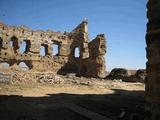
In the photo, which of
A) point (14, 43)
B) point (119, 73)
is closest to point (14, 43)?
point (14, 43)

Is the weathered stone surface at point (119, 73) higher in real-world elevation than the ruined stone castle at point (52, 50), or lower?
lower

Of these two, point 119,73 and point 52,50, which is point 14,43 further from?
point 119,73

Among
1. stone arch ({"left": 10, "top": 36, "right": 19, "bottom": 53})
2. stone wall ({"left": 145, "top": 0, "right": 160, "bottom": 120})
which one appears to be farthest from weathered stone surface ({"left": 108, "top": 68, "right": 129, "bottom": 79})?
stone wall ({"left": 145, "top": 0, "right": 160, "bottom": 120})

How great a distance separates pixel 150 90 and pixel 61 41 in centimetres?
3052

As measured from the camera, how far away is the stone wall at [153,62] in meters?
4.04

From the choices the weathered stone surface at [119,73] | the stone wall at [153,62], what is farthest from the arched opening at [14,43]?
the stone wall at [153,62]

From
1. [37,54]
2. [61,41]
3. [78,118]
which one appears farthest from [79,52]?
[78,118]

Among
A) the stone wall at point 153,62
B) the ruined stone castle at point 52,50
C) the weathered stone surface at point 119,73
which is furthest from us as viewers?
the ruined stone castle at point 52,50

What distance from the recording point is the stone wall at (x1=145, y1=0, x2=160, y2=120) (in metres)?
4.04

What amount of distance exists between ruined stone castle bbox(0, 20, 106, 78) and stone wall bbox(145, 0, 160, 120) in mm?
25709

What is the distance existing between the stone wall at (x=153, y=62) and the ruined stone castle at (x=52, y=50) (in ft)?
84.3

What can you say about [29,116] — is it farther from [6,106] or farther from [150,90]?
[150,90]

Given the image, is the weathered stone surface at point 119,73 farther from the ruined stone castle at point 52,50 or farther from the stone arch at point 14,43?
the stone arch at point 14,43

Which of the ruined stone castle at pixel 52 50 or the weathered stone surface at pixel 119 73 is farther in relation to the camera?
the ruined stone castle at pixel 52 50
